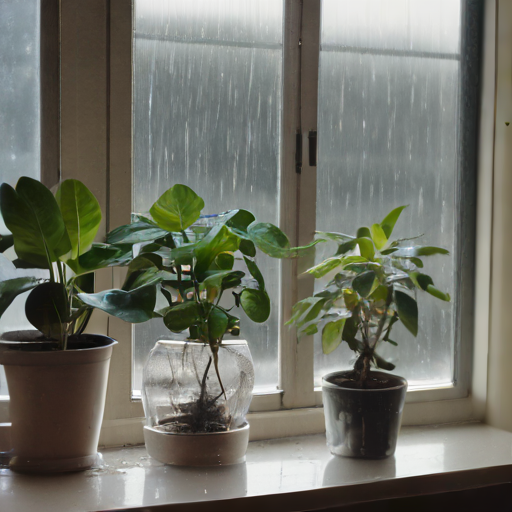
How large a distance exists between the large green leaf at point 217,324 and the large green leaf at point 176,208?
0.18 metres

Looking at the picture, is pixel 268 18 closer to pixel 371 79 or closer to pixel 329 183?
pixel 371 79

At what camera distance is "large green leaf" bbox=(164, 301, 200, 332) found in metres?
1.03

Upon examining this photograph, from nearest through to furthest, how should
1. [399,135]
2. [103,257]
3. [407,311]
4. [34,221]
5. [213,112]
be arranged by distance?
[34,221] → [103,257] → [407,311] → [213,112] → [399,135]

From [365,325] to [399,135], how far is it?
0.52m

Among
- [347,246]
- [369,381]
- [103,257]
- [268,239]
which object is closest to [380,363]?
[369,381]

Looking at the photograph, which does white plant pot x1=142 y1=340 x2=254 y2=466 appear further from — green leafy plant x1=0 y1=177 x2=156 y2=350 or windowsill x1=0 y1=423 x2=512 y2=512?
green leafy plant x1=0 y1=177 x2=156 y2=350

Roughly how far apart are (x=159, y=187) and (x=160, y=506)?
0.64 metres

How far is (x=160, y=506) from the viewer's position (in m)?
0.96

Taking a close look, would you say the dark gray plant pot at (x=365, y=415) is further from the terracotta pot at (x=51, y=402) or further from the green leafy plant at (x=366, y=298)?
the terracotta pot at (x=51, y=402)

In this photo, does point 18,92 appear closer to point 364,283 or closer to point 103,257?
point 103,257

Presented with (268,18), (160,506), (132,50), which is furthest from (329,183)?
(160,506)

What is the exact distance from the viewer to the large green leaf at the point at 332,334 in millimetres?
1237

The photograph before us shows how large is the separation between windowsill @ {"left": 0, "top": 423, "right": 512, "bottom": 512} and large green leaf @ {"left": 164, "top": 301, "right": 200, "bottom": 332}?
29 cm

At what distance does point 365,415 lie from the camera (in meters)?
1.18
